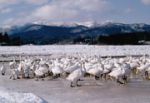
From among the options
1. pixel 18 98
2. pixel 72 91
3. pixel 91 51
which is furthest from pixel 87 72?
pixel 91 51

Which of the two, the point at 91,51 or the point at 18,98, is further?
the point at 91,51

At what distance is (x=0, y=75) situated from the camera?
2250cm

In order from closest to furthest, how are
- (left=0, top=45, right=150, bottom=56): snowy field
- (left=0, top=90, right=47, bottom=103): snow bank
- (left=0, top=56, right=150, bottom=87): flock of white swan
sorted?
(left=0, top=90, right=47, bottom=103): snow bank < (left=0, top=56, right=150, bottom=87): flock of white swan < (left=0, top=45, right=150, bottom=56): snowy field

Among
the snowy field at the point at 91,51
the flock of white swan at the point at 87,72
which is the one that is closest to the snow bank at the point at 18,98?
the flock of white swan at the point at 87,72

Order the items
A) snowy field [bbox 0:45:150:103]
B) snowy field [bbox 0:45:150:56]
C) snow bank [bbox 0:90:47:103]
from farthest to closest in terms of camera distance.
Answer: snowy field [bbox 0:45:150:56]
snowy field [bbox 0:45:150:103]
snow bank [bbox 0:90:47:103]

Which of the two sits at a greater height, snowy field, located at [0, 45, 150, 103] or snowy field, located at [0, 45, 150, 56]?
snowy field, located at [0, 45, 150, 56]

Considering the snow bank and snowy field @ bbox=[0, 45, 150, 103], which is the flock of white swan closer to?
snowy field @ bbox=[0, 45, 150, 103]

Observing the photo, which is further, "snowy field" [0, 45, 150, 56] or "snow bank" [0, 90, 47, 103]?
"snowy field" [0, 45, 150, 56]

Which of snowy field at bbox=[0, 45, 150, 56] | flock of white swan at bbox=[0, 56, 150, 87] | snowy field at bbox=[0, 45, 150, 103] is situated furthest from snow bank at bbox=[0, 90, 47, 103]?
snowy field at bbox=[0, 45, 150, 56]

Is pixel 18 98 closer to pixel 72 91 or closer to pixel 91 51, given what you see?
pixel 72 91

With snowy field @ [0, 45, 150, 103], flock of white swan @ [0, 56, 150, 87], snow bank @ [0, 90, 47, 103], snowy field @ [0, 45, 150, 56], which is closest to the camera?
snow bank @ [0, 90, 47, 103]

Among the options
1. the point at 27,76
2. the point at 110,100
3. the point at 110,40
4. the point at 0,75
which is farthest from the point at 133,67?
the point at 110,40

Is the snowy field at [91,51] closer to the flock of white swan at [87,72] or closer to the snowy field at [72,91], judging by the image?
the flock of white swan at [87,72]

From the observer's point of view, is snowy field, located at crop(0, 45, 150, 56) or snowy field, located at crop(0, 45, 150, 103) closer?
snowy field, located at crop(0, 45, 150, 103)
